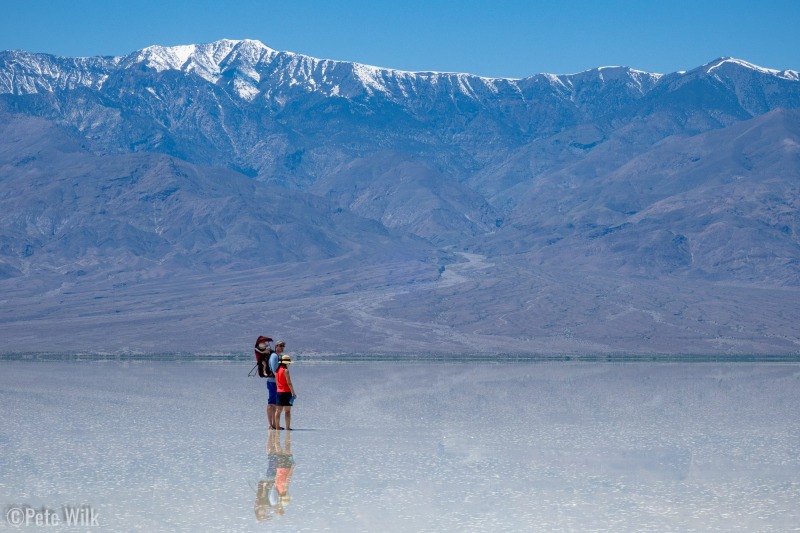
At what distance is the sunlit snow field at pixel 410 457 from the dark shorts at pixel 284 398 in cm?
74

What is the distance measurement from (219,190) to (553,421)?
15369 centimetres

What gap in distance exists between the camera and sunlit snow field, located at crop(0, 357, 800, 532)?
1622 centimetres

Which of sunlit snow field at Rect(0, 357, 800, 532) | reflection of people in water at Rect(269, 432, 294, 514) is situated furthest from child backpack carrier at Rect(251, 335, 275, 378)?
reflection of people in water at Rect(269, 432, 294, 514)

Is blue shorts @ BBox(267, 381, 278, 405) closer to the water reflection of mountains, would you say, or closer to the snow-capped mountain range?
the water reflection of mountains

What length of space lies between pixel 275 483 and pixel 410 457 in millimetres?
3840

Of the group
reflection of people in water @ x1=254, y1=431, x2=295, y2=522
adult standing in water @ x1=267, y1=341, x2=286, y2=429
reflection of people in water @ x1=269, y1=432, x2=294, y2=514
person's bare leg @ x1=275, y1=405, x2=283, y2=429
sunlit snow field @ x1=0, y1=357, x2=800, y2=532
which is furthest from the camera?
person's bare leg @ x1=275, y1=405, x2=283, y2=429

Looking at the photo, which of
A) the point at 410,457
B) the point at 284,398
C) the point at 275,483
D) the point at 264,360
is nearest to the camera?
the point at 275,483

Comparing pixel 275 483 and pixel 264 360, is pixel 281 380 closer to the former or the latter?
pixel 264 360

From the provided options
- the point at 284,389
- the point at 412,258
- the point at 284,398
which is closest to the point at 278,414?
the point at 284,398

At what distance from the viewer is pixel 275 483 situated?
1831 centimetres

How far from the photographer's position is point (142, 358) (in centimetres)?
5997

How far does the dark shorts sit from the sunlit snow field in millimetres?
740

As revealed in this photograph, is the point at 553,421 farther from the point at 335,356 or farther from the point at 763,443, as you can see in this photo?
the point at 335,356

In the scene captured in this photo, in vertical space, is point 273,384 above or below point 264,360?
below
